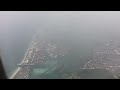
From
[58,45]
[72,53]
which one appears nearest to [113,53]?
[72,53]

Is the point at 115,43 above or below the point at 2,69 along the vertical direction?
below

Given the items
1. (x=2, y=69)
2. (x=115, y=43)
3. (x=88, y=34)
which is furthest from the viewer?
(x=88, y=34)
